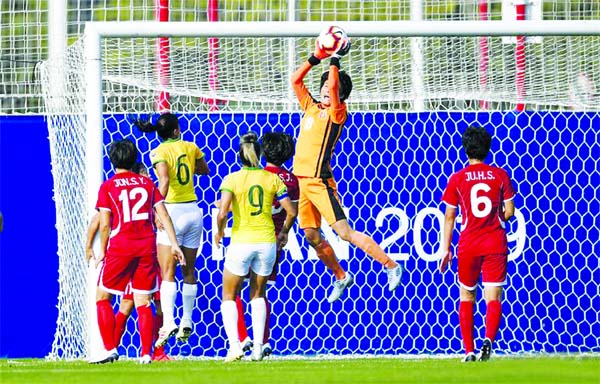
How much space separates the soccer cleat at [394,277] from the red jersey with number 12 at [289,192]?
793mm

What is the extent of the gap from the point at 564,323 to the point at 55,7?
440 centimetres

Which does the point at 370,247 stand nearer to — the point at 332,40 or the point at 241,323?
the point at 241,323

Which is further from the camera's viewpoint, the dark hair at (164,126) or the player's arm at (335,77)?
A: the dark hair at (164,126)

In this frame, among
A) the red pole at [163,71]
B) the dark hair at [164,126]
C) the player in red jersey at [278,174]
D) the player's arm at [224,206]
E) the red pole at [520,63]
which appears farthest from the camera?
the red pole at [520,63]

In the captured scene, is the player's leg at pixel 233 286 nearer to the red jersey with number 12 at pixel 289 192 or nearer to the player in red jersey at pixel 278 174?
the player in red jersey at pixel 278 174

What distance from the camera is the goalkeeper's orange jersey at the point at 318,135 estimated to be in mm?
10359

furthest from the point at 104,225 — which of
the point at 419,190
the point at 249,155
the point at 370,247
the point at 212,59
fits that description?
the point at 419,190

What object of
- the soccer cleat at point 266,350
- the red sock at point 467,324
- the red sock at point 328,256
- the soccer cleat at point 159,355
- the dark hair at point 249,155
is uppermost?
the dark hair at point 249,155

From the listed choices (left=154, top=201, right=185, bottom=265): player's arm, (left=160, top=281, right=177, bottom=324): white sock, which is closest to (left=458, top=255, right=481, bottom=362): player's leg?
(left=154, top=201, right=185, bottom=265): player's arm

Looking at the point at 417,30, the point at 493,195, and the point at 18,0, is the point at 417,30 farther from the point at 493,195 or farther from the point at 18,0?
the point at 18,0

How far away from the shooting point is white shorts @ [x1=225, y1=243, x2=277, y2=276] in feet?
33.0

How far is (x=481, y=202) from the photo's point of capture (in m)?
10.1

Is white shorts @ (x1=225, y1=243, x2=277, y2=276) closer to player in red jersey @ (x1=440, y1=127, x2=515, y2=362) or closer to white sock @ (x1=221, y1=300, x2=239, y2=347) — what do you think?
white sock @ (x1=221, y1=300, x2=239, y2=347)

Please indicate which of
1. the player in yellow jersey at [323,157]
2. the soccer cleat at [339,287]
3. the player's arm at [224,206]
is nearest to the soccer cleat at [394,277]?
the player in yellow jersey at [323,157]
